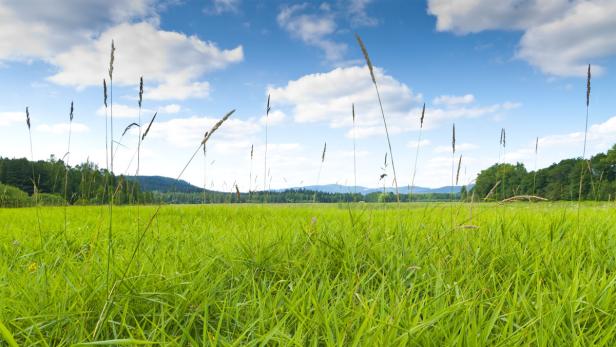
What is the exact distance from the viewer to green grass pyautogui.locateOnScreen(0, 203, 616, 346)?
171 centimetres

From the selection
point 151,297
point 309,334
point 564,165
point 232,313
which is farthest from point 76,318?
point 564,165

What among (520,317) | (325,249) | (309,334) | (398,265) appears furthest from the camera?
(325,249)

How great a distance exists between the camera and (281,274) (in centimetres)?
269

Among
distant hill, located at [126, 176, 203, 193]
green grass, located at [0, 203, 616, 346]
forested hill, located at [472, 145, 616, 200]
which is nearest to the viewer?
green grass, located at [0, 203, 616, 346]

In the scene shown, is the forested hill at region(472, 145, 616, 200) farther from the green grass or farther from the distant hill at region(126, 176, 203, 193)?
the distant hill at region(126, 176, 203, 193)

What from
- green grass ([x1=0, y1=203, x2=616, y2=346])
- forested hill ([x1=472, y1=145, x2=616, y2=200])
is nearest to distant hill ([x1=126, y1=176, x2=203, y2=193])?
green grass ([x1=0, y1=203, x2=616, y2=346])

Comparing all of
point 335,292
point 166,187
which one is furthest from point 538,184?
point 335,292

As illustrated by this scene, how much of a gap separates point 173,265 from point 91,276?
50 centimetres

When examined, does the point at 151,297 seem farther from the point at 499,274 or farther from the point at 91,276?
the point at 499,274

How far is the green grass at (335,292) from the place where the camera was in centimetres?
171

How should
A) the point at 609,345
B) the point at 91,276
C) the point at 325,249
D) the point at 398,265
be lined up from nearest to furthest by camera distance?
1. the point at 609,345
2. the point at 91,276
3. the point at 398,265
4. the point at 325,249

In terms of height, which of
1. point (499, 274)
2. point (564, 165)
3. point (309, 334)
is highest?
point (564, 165)

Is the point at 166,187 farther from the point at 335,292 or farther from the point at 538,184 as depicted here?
the point at 538,184

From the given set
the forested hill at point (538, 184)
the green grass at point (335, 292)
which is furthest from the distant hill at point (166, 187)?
the forested hill at point (538, 184)
